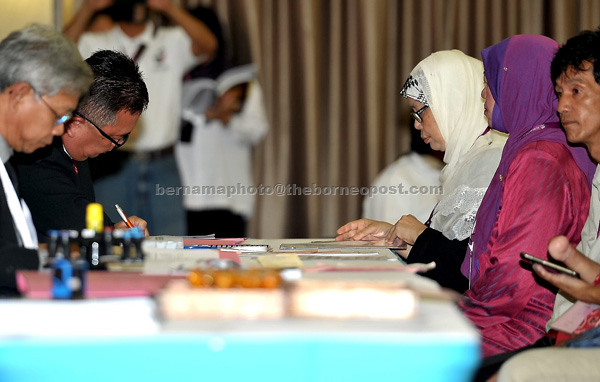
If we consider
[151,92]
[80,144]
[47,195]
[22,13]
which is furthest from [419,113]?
[22,13]

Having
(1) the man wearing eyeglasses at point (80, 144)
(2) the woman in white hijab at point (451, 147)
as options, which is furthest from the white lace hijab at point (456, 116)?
(1) the man wearing eyeglasses at point (80, 144)

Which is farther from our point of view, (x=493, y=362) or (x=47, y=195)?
(x=47, y=195)

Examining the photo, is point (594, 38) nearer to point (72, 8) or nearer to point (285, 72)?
point (285, 72)

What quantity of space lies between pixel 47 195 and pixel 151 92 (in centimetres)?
270

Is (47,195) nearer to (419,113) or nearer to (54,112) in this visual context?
(54,112)

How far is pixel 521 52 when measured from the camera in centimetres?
265

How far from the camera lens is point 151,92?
512 centimetres

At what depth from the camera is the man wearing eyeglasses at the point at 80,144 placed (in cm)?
251

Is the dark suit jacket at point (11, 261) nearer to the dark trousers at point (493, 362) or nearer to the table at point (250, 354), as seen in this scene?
the table at point (250, 354)

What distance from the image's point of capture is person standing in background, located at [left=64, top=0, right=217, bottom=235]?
4922mm

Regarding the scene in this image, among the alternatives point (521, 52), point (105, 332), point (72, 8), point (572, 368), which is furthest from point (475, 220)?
point (72, 8)

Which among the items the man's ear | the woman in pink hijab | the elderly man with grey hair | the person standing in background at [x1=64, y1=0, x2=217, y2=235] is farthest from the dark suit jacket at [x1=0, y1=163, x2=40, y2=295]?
the person standing in background at [x1=64, y1=0, x2=217, y2=235]

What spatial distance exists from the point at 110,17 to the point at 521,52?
3433 millimetres

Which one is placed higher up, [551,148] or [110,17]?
[110,17]
